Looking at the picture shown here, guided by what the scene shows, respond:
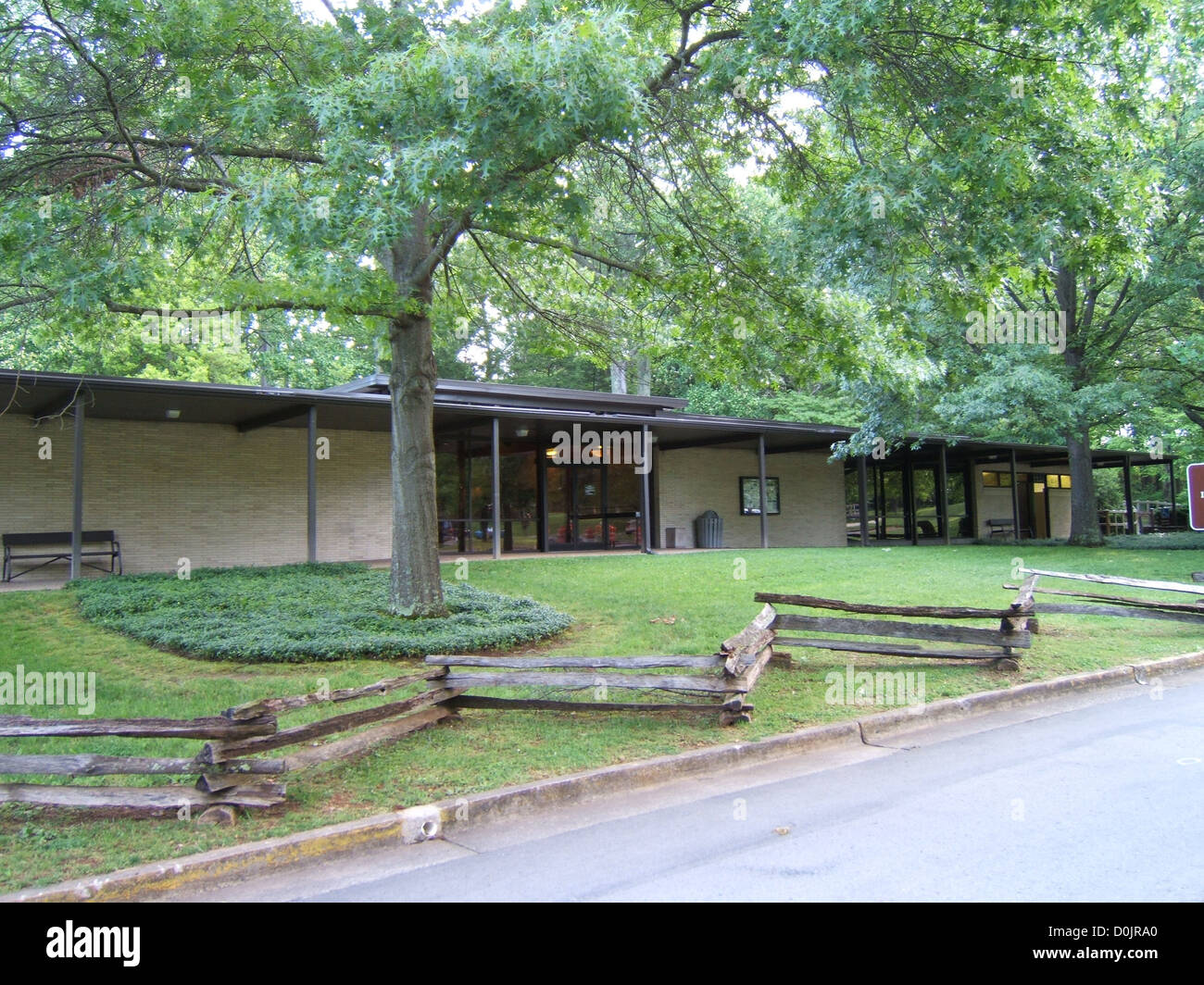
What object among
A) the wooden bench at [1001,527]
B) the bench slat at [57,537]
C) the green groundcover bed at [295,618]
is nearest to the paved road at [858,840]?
the green groundcover bed at [295,618]

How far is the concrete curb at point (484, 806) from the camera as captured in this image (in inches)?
169

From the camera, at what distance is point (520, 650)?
32.1 ft

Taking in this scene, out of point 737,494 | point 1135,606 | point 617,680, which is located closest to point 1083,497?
point 737,494

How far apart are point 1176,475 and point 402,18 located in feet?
153

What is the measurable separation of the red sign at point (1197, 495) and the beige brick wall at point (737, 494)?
1718cm

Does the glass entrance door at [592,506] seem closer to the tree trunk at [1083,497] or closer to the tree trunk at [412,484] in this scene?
the tree trunk at [412,484]

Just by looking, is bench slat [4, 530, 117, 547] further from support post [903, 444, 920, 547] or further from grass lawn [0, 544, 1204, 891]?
support post [903, 444, 920, 547]

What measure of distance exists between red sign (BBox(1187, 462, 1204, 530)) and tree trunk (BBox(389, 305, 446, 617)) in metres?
8.14

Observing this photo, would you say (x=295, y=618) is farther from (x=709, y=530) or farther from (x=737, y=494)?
(x=737, y=494)

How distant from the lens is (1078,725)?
760 centimetres

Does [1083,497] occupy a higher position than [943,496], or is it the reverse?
[943,496]

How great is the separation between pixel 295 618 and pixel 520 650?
10.1 ft
